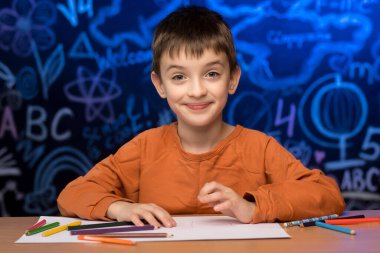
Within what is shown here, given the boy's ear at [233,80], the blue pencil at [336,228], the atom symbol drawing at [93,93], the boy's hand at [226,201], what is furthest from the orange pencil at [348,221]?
the atom symbol drawing at [93,93]

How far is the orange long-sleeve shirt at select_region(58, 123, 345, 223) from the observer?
4.21ft

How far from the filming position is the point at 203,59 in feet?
4.08

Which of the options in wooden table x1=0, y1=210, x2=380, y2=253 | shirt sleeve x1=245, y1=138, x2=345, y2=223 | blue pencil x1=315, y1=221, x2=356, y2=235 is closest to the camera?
wooden table x1=0, y1=210, x2=380, y2=253

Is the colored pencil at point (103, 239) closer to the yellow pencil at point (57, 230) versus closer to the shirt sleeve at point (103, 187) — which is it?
the yellow pencil at point (57, 230)

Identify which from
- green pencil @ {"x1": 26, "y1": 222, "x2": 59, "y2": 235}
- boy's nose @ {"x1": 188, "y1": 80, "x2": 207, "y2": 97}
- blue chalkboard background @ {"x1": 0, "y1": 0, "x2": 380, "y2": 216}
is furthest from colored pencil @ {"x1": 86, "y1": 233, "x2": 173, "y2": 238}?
blue chalkboard background @ {"x1": 0, "y1": 0, "x2": 380, "y2": 216}

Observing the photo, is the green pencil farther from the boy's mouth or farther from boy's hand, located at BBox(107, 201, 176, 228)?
the boy's mouth

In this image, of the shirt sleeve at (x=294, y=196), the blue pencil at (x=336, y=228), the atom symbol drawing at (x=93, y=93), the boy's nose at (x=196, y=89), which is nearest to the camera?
the blue pencil at (x=336, y=228)

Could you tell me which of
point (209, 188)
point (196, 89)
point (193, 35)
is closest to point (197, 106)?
point (196, 89)

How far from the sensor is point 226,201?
3.50 feet

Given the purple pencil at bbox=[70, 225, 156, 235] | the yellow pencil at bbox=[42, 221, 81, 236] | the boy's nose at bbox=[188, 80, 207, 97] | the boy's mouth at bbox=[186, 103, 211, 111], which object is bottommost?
the purple pencil at bbox=[70, 225, 156, 235]

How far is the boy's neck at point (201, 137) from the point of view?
1379mm

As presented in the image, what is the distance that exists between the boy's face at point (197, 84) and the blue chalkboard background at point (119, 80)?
6.58ft

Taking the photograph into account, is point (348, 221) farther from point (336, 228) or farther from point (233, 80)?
point (233, 80)

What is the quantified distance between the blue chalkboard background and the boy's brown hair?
192 centimetres
